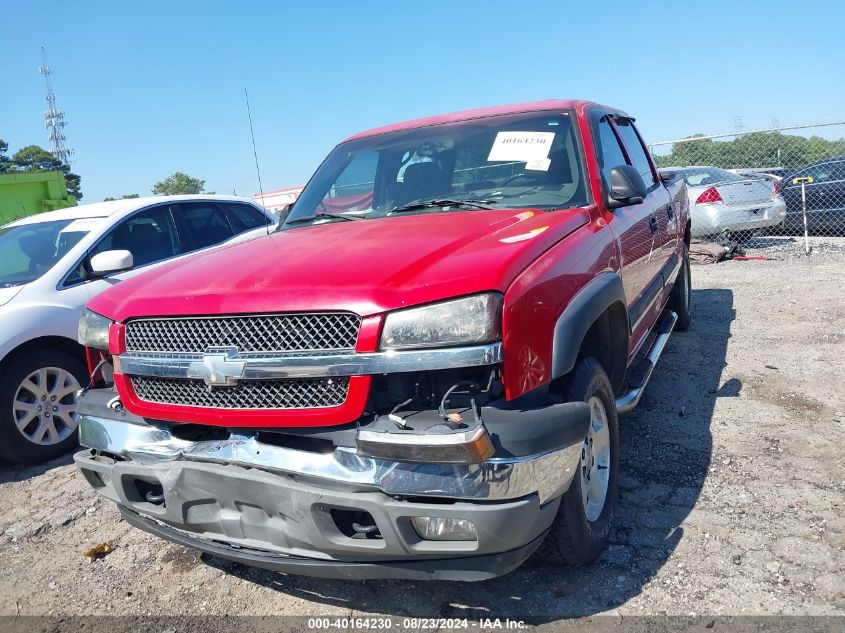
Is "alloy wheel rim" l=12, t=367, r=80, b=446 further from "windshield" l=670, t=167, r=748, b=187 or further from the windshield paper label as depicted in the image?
"windshield" l=670, t=167, r=748, b=187

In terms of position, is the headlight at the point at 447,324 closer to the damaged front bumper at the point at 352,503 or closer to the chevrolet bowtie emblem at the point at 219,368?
the damaged front bumper at the point at 352,503

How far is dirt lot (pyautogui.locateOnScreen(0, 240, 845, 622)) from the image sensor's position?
254 centimetres

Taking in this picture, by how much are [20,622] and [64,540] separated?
73 centimetres

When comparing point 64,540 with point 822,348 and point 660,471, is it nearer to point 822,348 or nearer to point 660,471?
point 660,471

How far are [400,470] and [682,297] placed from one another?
15.6 feet

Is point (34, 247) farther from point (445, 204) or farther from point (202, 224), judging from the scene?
point (445, 204)

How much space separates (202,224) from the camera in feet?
19.2

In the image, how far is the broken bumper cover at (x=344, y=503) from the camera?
6.58 feet

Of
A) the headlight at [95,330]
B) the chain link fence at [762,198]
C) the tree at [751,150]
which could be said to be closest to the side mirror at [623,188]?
the headlight at [95,330]

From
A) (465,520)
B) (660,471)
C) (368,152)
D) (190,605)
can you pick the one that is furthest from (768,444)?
(190,605)

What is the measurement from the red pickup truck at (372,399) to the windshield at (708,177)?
924 centimetres

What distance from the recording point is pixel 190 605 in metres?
2.74

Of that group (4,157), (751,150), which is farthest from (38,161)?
(751,150)

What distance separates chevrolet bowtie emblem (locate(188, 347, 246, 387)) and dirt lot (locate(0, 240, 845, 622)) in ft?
3.40
